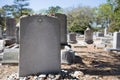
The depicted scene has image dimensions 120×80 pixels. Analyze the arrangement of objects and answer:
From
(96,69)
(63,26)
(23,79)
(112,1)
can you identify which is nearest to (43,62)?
(23,79)

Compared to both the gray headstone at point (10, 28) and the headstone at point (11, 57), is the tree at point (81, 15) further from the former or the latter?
the headstone at point (11, 57)

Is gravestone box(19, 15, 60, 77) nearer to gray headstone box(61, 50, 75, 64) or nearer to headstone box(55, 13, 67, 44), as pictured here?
gray headstone box(61, 50, 75, 64)

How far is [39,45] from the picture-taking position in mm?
6008

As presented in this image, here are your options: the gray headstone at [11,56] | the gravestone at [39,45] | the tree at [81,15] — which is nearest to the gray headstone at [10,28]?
the gray headstone at [11,56]

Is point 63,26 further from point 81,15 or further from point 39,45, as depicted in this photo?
point 81,15

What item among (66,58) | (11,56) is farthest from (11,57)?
(66,58)

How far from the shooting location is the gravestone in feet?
19.4

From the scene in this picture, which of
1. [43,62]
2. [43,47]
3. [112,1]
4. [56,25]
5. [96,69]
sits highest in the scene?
[112,1]

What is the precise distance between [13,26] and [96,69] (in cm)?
1064

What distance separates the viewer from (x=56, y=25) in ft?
19.8

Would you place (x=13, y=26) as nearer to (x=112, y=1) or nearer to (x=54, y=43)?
(x=112, y=1)

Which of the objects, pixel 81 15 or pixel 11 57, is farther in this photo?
pixel 81 15

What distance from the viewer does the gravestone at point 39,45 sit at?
593cm

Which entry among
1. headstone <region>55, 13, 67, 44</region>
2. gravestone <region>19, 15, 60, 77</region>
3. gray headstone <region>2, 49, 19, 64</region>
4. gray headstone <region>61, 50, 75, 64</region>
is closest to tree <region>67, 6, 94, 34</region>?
headstone <region>55, 13, 67, 44</region>
